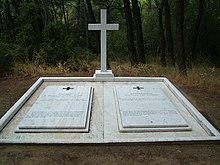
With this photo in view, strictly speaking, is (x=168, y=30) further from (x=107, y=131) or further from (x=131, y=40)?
(x=107, y=131)

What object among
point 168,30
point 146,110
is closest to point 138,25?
point 168,30

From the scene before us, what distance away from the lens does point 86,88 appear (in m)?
6.74

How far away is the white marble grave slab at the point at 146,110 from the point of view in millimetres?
5098

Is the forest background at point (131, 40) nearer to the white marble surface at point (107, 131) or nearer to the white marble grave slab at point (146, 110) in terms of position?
the white marble grave slab at point (146, 110)

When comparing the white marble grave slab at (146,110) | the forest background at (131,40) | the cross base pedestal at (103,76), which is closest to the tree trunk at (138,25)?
the forest background at (131,40)

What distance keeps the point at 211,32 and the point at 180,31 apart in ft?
29.2

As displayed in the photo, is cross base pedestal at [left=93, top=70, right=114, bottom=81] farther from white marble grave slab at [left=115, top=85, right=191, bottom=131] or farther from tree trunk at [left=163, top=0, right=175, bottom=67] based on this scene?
tree trunk at [left=163, top=0, right=175, bottom=67]

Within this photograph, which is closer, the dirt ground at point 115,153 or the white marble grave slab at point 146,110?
the dirt ground at point 115,153

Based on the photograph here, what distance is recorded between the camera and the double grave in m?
4.92

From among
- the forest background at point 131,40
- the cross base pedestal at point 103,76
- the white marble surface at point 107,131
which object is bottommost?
the white marble surface at point 107,131

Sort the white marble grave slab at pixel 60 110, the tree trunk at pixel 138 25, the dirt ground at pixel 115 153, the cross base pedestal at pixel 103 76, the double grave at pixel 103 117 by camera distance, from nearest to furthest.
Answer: the dirt ground at pixel 115 153, the double grave at pixel 103 117, the white marble grave slab at pixel 60 110, the cross base pedestal at pixel 103 76, the tree trunk at pixel 138 25

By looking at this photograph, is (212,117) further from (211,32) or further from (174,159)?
(211,32)

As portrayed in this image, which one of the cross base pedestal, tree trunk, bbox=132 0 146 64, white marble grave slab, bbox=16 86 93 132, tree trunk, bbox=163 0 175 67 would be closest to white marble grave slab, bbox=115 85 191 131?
white marble grave slab, bbox=16 86 93 132

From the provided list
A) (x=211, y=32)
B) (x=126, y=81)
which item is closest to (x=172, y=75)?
(x=126, y=81)
